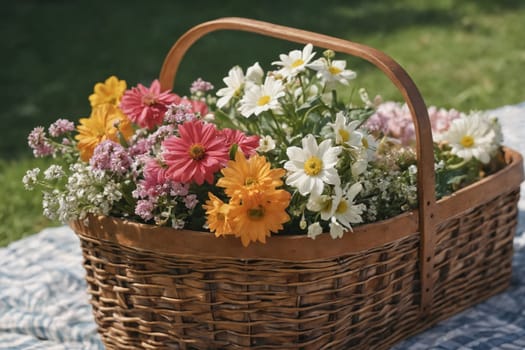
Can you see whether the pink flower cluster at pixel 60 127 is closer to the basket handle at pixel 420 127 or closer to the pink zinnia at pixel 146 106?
the pink zinnia at pixel 146 106

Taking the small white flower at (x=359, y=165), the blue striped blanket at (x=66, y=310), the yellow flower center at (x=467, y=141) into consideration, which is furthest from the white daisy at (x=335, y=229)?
the yellow flower center at (x=467, y=141)

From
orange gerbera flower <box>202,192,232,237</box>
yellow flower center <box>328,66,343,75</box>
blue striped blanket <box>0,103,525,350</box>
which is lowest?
blue striped blanket <box>0,103,525,350</box>

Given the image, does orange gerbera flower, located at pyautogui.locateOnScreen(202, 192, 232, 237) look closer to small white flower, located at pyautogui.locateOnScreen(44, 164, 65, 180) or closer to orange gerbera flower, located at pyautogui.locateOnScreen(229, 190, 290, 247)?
orange gerbera flower, located at pyautogui.locateOnScreen(229, 190, 290, 247)

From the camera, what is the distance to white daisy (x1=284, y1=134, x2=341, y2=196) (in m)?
1.42

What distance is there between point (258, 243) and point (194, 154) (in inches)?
7.4

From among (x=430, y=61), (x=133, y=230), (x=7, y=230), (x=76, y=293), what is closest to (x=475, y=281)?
(x=133, y=230)

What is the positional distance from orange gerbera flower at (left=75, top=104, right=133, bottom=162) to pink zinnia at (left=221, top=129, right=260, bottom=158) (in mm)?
265

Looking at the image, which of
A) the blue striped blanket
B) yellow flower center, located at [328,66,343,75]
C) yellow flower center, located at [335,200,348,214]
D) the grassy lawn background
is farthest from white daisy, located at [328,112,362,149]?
the grassy lawn background

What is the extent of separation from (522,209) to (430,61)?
215 centimetres

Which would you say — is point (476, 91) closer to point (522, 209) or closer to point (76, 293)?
point (522, 209)

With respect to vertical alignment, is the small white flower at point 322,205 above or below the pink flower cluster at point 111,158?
below

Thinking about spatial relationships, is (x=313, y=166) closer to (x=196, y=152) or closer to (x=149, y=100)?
(x=196, y=152)

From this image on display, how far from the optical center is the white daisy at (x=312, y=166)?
56.0 inches

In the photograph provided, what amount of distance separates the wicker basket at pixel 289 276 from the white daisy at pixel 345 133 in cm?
13
